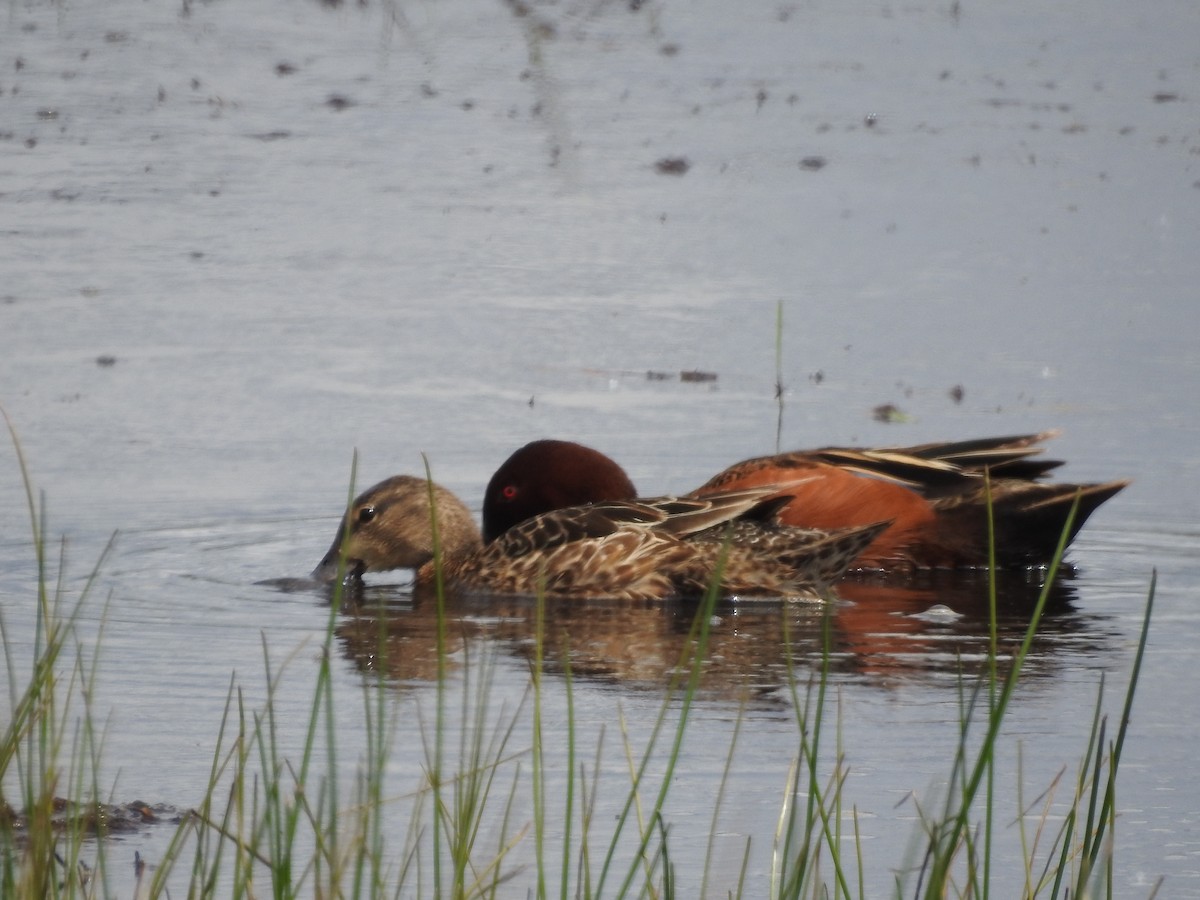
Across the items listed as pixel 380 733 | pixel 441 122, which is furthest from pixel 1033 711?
pixel 441 122

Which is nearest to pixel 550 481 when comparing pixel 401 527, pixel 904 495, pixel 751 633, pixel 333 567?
pixel 401 527

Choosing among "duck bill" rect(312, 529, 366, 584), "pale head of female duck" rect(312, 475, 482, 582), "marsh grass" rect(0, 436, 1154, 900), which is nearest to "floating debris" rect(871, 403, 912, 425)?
"pale head of female duck" rect(312, 475, 482, 582)

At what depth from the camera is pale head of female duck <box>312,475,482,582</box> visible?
8344 mm

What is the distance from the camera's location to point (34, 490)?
352 inches

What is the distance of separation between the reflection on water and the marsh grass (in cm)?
15

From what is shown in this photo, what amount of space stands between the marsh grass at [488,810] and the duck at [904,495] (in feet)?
6.15

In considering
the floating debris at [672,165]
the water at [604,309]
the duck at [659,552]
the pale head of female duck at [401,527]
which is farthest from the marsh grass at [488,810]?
the floating debris at [672,165]

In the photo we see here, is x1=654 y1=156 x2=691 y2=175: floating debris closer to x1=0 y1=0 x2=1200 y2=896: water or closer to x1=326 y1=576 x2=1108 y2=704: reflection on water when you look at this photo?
x1=0 y1=0 x2=1200 y2=896: water

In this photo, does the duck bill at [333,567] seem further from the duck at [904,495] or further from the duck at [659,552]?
the duck at [904,495]

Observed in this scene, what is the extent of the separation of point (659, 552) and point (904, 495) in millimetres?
1124

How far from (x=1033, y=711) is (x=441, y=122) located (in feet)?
37.0

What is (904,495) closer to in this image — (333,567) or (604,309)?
(333,567)

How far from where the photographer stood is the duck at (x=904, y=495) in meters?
8.43

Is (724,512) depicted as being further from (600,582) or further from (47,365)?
(47,365)
